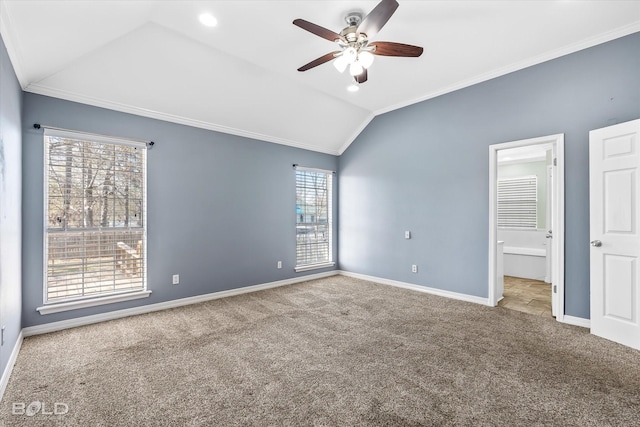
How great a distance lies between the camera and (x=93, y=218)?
342 cm

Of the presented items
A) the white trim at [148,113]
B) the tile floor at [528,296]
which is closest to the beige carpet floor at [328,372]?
the tile floor at [528,296]

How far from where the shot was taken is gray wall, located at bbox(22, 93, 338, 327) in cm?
304

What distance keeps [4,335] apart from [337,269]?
4758 millimetres

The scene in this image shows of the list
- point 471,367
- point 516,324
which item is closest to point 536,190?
point 516,324

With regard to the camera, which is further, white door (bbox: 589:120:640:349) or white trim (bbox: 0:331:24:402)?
white door (bbox: 589:120:640:349)

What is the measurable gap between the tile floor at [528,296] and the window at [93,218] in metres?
4.96

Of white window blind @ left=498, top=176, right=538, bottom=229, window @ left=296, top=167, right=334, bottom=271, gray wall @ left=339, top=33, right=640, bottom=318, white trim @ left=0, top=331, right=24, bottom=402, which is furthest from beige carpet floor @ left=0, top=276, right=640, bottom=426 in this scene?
white window blind @ left=498, top=176, right=538, bottom=229

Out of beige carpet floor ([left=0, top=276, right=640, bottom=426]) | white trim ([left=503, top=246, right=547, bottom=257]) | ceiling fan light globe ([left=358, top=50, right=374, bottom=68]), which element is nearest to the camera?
beige carpet floor ([left=0, top=276, right=640, bottom=426])

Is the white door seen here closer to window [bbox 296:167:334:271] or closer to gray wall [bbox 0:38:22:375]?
window [bbox 296:167:334:271]

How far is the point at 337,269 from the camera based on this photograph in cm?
609

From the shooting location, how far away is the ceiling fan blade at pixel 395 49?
252 cm

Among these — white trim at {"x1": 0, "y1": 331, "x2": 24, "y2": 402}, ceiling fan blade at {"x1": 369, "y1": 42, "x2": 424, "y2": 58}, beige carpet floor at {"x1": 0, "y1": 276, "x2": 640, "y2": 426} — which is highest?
ceiling fan blade at {"x1": 369, "y1": 42, "x2": 424, "y2": 58}

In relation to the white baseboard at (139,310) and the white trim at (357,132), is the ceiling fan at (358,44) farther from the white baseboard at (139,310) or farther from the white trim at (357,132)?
the white baseboard at (139,310)

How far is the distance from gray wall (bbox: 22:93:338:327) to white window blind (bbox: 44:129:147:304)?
0.10 m
